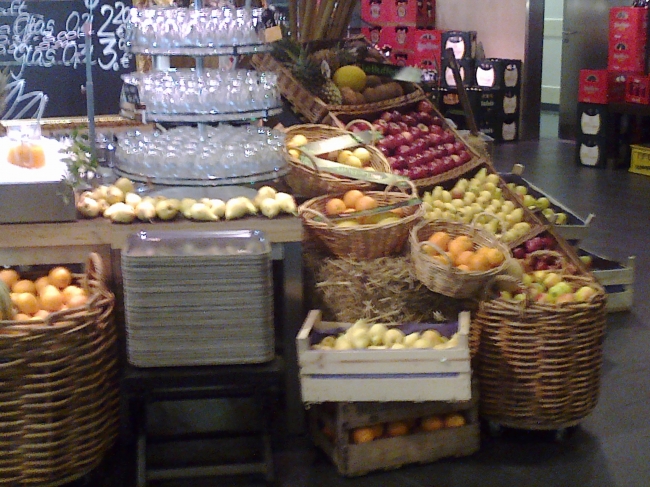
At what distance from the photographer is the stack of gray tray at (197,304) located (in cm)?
277

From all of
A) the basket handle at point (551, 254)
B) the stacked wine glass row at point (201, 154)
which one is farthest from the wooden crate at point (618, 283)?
the stacked wine glass row at point (201, 154)

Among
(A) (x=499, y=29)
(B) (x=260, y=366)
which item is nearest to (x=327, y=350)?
(B) (x=260, y=366)

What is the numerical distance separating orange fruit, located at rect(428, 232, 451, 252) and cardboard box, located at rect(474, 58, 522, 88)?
718 centimetres

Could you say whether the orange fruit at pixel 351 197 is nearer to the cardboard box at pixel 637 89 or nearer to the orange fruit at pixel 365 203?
the orange fruit at pixel 365 203

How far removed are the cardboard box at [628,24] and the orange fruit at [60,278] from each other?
7232 mm

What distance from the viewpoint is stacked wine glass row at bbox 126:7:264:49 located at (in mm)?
3086

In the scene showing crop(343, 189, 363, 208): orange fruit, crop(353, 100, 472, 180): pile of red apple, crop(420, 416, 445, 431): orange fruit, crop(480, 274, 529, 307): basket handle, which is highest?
crop(353, 100, 472, 180): pile of red apple

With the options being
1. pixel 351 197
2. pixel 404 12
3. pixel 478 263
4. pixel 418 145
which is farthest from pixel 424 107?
pixel 404 12

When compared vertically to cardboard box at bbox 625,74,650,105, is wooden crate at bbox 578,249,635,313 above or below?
below

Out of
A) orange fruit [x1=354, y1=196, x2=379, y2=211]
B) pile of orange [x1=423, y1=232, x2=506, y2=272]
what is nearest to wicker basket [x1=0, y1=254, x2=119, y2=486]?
orange fruit [x1=354, y1=196, x2=379, y2=211]

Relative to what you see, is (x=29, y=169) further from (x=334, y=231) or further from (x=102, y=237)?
(x=334, y=231)

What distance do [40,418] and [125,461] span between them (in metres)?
0.52

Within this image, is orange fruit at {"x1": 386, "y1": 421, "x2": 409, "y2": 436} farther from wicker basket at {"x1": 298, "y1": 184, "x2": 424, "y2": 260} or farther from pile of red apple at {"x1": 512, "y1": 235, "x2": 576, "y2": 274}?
pile of red apple at {"x1": 512, "y1": 235, "x2": 576, "y2": 274}

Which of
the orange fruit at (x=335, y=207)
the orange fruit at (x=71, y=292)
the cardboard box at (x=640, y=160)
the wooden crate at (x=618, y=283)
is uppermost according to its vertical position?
the orange fruit at (x=335, y=207)
